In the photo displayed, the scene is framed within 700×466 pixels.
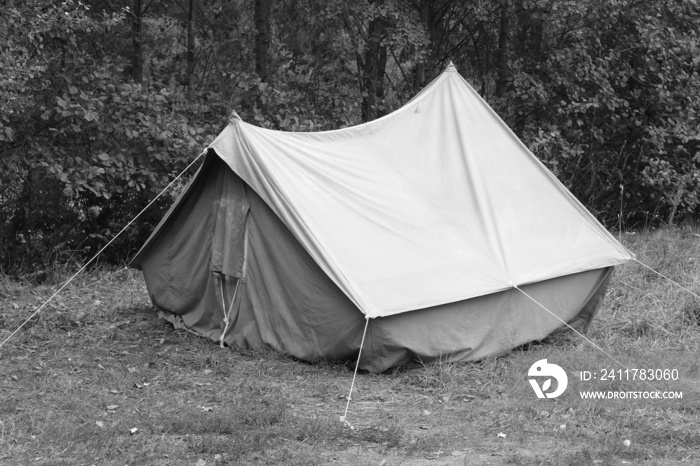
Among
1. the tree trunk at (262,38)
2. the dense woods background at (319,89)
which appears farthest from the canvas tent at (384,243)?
the tree trunk at (262,38)

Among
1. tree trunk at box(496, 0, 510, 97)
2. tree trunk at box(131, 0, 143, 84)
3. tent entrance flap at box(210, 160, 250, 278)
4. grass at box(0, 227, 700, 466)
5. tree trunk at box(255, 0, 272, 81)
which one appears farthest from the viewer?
tree trunk at box(496, 0, 510, 97)

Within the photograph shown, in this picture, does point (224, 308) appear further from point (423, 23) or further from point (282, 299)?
point (423, 23)

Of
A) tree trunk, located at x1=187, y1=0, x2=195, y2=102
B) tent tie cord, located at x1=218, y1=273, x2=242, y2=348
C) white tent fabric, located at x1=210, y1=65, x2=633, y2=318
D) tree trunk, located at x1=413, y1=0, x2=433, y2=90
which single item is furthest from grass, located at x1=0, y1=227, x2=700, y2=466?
tree trunk, located at x1=187, y1=0, x2=195, y2=102

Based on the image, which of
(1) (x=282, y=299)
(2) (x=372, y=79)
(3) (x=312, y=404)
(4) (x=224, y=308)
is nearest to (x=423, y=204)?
(1) (x=282, y=299)

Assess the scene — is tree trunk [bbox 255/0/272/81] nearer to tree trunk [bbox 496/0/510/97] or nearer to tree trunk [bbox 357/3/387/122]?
tree trunk [bbox 357/3/387/122]

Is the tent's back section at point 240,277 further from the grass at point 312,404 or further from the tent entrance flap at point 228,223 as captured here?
the grass at point 312,404

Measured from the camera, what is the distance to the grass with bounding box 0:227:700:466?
460cm

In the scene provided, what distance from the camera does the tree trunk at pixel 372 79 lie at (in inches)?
456

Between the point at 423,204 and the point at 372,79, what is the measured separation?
5.40 meters

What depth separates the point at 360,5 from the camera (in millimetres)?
10719

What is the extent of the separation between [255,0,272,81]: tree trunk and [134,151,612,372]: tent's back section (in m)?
4.78

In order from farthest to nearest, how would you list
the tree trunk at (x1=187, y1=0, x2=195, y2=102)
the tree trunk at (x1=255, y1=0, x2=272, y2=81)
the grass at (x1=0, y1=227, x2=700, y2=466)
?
the tree trunk at (x1=187, y1=0, x2=195, y2=102) < the tree trunk at (x1=255, y1=0, x2=272, y2=81) < the grass at (x1=0, y1=227, x2=700, y2=466)

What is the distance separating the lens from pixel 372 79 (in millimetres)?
11695

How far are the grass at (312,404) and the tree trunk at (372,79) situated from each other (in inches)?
203
